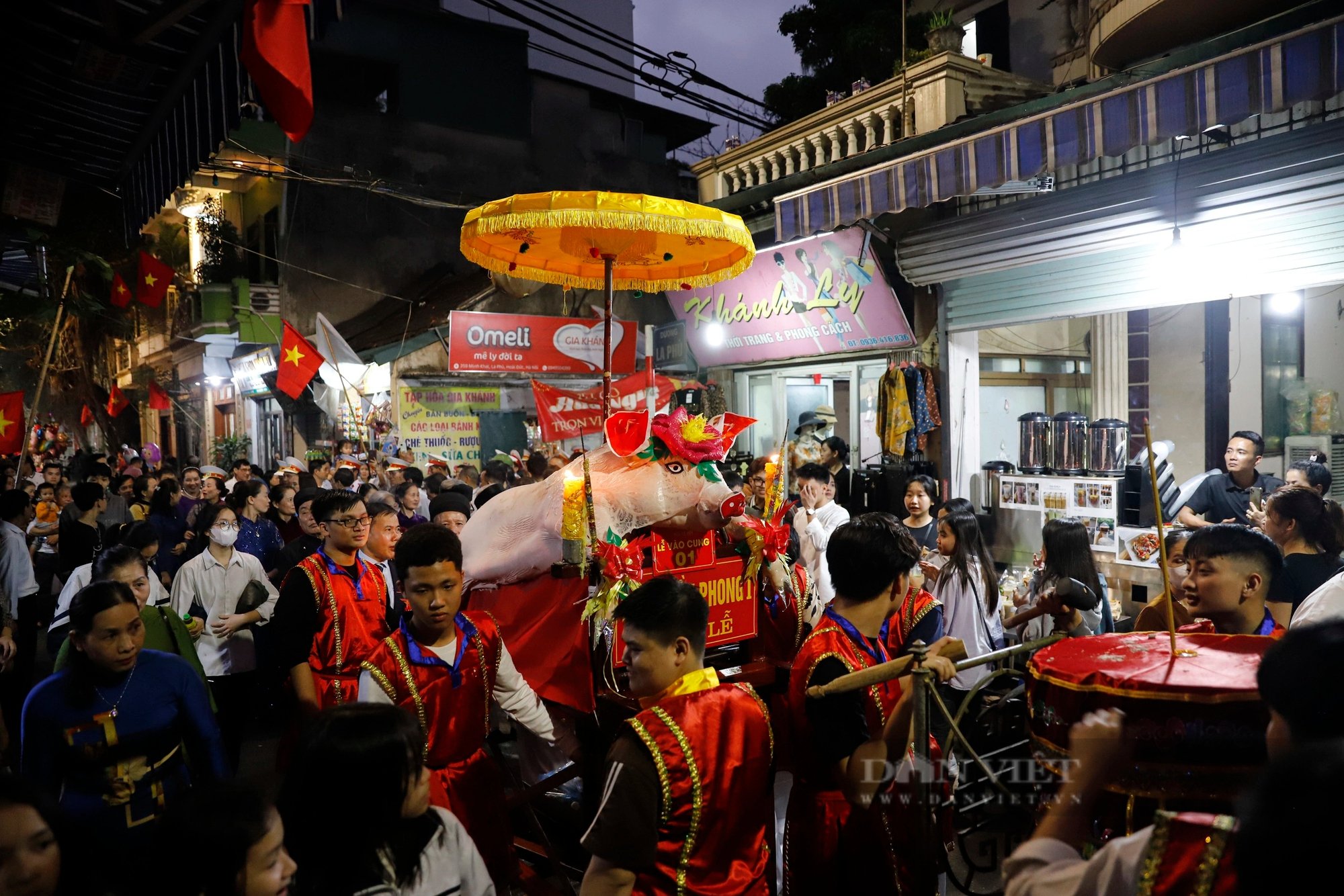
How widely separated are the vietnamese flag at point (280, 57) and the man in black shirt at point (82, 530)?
546 centimetres

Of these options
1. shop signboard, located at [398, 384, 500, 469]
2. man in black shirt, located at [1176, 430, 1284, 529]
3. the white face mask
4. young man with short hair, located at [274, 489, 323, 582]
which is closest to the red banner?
Answer: young man with short hair, located at [274, 489, 323, 582]

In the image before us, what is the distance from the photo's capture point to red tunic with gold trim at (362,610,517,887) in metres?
3.22

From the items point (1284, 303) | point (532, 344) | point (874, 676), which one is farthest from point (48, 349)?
point (1284, 303)

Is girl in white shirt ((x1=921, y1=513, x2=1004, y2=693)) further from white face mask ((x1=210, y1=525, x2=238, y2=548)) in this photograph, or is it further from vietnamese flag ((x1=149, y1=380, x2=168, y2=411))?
vietnamese flag ((x1=149, y1=380, x2=168, y2=411))

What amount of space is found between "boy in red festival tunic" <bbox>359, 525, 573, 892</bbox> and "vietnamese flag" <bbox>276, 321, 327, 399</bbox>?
9802mm

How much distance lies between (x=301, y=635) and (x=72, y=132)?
3.62 metres

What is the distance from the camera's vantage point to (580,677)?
4082mm

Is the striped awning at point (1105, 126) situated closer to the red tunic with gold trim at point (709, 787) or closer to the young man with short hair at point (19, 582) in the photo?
the red tunic with gold trim at point (709, 787)

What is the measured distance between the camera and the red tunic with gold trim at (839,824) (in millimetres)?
2656

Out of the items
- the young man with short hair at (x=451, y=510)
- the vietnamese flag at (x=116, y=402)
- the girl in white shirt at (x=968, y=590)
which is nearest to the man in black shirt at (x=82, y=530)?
the young man with short hair at (x=451, y=510)

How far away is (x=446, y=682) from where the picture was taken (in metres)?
3.30

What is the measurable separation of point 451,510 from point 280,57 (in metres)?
3.61

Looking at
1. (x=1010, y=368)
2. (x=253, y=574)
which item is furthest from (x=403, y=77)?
(x=253, y=574)

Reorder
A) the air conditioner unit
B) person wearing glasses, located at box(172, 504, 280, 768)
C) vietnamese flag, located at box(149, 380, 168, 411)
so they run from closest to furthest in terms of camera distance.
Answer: person wearing glasses, located at box(172, 504, 280, 768), the air conditioner unit, vietnamese flag, located at box(149, 380, 168, 411)
